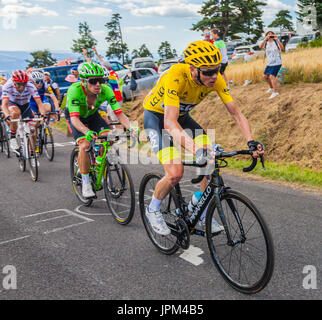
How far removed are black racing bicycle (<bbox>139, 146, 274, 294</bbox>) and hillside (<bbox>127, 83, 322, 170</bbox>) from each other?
4460mm

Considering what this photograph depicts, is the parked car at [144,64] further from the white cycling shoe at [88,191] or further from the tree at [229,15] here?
the tree at [229,15]

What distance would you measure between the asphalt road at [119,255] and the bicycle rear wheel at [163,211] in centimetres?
12

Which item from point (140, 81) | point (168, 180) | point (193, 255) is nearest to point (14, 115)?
point (168, 180)

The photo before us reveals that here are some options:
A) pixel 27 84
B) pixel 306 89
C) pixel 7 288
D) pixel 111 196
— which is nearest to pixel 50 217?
pixel 111 196

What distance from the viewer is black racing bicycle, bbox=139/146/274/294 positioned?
296 cm

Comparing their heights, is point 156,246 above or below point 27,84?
below

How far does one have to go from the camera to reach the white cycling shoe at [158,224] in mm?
3943

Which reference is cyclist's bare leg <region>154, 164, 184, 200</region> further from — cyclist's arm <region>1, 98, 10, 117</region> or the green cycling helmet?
cyclist's arm <region>1, 98, 10, 117</region>

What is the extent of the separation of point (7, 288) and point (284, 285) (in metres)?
2.74

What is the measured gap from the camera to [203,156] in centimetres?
311

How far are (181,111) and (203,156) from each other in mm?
1209

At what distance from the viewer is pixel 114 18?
8194 centimetres

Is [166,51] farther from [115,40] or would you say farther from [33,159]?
[33,159]
